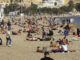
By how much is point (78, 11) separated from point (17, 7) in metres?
31.5

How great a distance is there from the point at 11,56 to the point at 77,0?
126248 mm

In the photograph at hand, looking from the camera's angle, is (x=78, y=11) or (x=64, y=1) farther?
(x=64, y=1)

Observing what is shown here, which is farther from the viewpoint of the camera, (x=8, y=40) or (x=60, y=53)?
(x=8, y=40)

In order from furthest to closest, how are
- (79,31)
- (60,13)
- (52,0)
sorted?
(52,0)
(60,13)
(79,31)

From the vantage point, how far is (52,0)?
132 metres

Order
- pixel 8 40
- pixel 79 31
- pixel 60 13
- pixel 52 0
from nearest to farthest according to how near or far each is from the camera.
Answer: pixel 8 40, pixel 79 31, pixel 60 13, pixel 52 0

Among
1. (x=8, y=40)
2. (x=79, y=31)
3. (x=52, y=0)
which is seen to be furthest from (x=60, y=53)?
(x=52, y=0)

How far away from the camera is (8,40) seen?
50.1 feet

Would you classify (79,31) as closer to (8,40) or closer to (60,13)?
(8,40)

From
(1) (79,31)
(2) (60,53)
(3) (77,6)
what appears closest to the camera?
(2) (60,53)

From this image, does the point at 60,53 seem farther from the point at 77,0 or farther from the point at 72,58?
the point at 77,0

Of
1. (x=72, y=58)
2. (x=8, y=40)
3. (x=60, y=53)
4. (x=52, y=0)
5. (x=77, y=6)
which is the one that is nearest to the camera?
(x=72, y=58)

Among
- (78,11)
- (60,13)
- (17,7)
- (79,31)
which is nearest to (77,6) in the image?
(78,11)

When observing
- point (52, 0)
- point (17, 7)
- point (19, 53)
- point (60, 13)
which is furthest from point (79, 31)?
point (52, 0)
